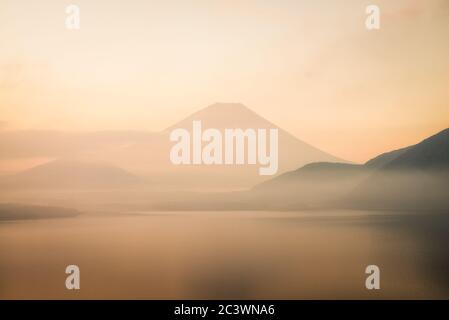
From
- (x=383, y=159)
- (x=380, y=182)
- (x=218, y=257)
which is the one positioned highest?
(x=383, y=159)

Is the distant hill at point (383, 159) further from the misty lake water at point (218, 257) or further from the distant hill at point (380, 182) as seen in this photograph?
the misty lake water at point (218, 257)

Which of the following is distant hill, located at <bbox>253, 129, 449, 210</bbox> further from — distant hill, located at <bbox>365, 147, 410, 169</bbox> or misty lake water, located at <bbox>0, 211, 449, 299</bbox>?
misty lake water, located at <bbox>0, 211, 449, 299</bbox>

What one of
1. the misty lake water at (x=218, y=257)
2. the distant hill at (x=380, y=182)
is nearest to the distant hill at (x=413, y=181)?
the distant hill at (x=380, y=182)

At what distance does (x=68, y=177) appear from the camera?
4980mm

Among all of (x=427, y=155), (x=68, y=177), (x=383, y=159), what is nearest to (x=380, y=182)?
(x=383, y=159)

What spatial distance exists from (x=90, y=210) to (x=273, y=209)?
1.79m

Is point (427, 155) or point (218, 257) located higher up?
point (427, 155)

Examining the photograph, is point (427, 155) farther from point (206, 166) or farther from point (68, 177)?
point (68, 177)

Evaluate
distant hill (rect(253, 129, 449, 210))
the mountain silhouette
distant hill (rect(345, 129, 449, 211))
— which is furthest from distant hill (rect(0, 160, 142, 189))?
distant hill (rect(345, 129, 449, 211))

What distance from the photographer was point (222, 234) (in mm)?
5066

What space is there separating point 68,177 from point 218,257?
1640 mm

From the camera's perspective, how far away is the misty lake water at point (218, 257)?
495cm
